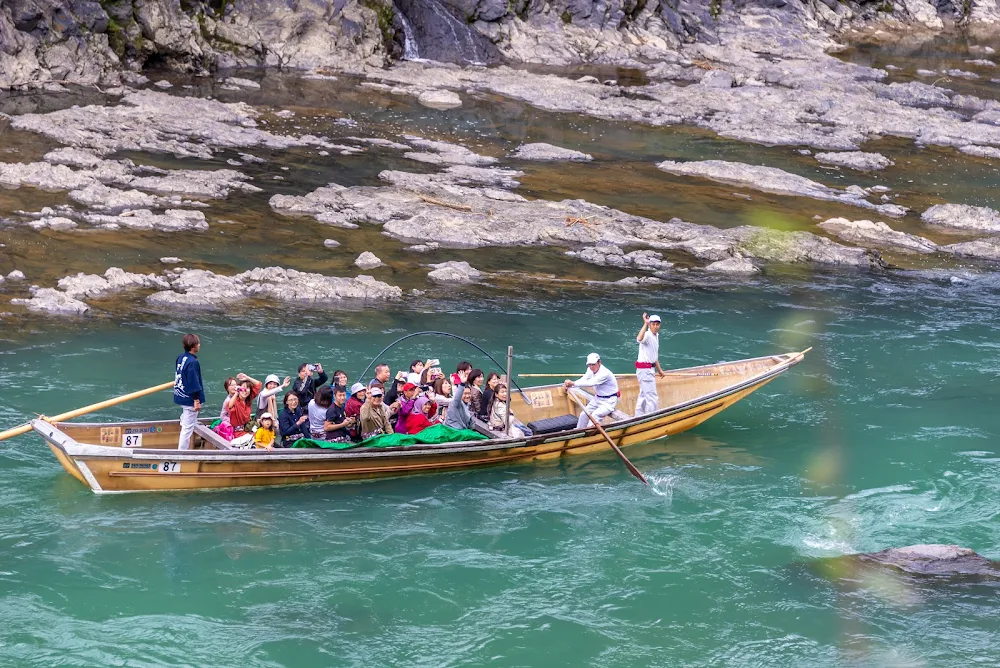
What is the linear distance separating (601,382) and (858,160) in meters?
20.1

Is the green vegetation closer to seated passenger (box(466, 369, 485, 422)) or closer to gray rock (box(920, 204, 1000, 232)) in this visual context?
gray rock (box(920, 204, 1000, 232))

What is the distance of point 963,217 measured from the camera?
2786cm

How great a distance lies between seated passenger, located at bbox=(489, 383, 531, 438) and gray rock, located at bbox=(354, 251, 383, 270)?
725cm

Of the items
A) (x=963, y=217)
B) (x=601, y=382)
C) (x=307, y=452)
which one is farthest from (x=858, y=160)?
(x=307, y=452)

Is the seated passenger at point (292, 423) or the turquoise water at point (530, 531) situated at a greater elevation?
the seated passenger at point (292, 423)

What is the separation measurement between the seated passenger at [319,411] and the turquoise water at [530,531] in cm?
76

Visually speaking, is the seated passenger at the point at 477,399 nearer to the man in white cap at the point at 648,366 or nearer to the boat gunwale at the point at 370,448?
the boat gunwale at the point at 370,448

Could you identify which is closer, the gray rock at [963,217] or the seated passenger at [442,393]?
the seated passenger at [442,393]

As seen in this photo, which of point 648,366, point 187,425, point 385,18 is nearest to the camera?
point 187,425

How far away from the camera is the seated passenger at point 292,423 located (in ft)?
48.9

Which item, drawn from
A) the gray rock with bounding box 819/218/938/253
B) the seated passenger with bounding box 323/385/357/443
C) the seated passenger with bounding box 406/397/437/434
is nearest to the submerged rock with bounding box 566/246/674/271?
the gray rock with bounding box 819/218/938/253

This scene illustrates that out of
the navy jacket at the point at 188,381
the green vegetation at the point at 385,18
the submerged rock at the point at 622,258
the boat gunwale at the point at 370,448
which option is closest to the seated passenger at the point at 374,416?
the boat gunwale at the point at 370,448

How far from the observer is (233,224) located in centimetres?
2420

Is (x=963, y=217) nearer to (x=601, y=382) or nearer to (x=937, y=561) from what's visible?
(x=601, y=382)
